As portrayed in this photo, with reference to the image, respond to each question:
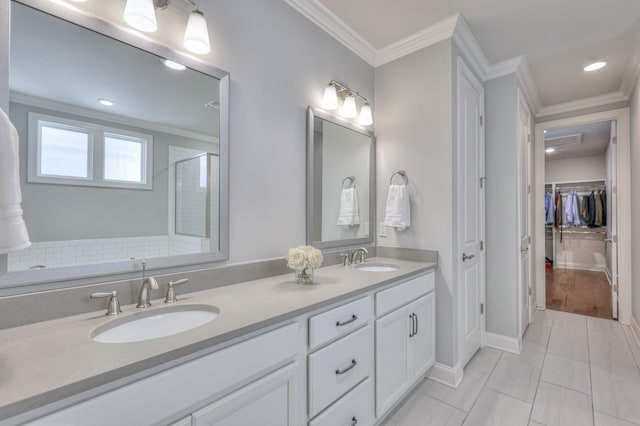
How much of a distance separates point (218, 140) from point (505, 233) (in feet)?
8.30

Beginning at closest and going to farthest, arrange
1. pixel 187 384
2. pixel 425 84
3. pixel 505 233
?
pixel 187 384 < pixel 425 84 < pixel 505 233

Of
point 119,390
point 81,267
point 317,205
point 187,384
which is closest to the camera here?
point 119,390

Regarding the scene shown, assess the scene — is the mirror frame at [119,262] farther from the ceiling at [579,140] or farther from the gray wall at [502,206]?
the ceiling at [579,140]

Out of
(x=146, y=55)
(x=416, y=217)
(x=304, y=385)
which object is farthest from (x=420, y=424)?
(x=146, y=55)

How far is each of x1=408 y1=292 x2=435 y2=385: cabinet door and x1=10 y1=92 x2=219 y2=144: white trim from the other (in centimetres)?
156

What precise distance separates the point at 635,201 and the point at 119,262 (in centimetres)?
416

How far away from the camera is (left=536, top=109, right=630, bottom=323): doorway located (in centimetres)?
324

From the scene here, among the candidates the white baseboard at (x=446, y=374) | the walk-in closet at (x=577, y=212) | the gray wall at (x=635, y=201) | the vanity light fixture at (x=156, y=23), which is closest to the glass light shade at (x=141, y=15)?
the vanity light fixture at (x=156, y=23)

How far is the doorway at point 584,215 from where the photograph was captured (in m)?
3.24

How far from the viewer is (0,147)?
0.74 metres

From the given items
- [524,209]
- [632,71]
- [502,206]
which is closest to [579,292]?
[524,209]

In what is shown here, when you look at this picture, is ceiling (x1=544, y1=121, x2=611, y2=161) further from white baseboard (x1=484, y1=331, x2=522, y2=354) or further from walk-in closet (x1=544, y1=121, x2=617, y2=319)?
white baseboard (x1=484, y1=331, x2=522, y2=354)

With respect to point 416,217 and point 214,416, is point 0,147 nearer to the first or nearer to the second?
point 214,416

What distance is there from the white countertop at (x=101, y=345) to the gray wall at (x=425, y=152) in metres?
1.06
